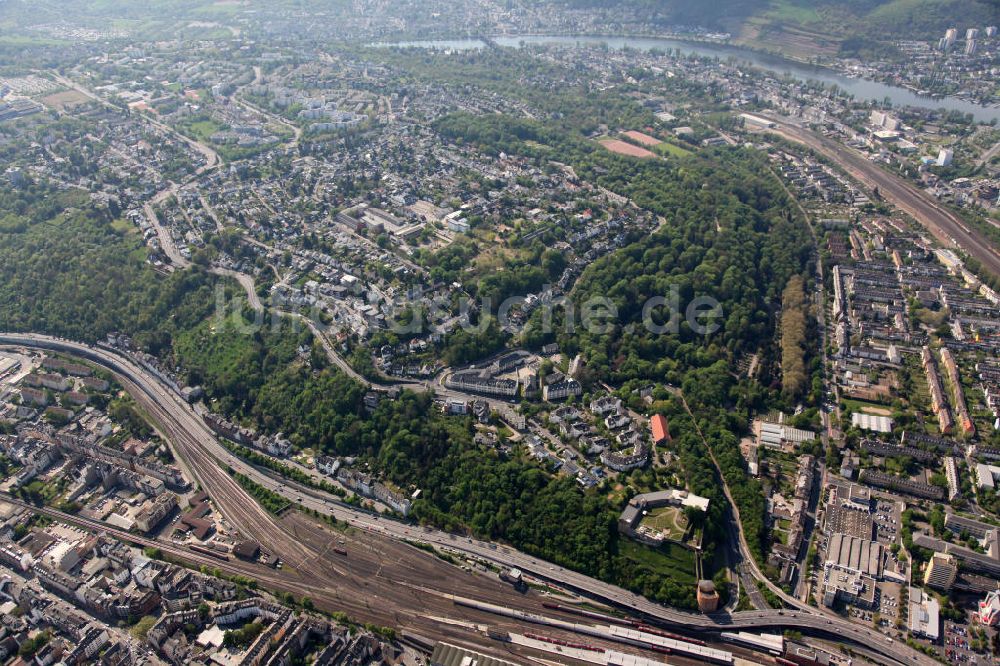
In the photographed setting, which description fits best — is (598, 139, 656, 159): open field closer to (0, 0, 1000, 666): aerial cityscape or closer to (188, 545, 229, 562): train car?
(0, 0, 1000, 666): aerial cityscape

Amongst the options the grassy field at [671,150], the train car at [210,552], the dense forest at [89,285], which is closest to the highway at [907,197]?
the grassy field at [671,150]

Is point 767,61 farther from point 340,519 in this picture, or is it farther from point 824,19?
point 340,519

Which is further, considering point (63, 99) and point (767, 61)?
point (767, 61)

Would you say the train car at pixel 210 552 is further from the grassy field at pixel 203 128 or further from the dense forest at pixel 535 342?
the grassy field at pixel 203 128

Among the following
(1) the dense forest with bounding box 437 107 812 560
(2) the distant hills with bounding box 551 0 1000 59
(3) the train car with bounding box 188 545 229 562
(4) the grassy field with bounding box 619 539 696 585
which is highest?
(2) the distant hills with bounding box 551 0 1000 59

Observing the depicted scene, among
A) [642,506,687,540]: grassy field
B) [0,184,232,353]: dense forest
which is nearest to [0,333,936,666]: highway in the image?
[0,184,232,353]: dense forest

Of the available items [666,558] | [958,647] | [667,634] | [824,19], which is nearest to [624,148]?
[666,558]

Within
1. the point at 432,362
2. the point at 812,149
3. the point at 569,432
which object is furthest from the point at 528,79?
the point at 569,432
